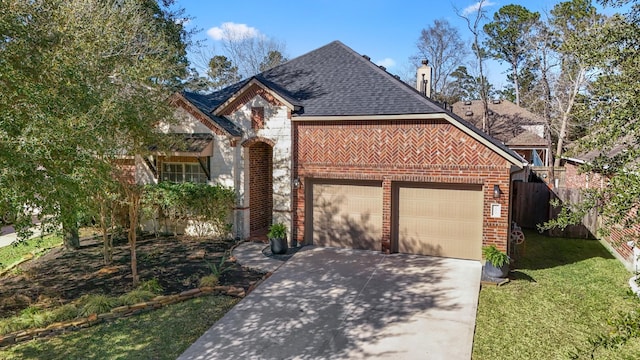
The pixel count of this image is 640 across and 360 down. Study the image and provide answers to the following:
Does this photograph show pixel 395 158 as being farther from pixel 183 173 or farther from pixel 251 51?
pixel 251 51

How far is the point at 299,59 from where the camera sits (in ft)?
53.0

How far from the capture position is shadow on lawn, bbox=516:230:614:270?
11562 millimetres

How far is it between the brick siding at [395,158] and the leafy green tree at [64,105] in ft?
15.1

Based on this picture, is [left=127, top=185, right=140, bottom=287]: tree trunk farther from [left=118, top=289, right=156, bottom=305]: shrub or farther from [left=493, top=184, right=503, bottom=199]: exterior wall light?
[left=493, top=184, right=503, bottom=199]: exterior wall light

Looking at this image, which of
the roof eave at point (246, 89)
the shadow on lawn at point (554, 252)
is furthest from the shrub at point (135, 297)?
the shadow on lawn at point (554, 252)

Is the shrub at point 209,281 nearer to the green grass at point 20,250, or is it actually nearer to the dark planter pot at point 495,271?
the green grass at point 20,250

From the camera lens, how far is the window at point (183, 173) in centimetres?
1464

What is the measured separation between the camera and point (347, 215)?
12781mm

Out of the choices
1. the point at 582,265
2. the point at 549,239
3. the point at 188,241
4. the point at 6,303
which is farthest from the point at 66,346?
the point at 549,239

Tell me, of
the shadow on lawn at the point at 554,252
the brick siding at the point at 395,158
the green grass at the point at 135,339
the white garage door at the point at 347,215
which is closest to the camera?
the green grass at the point at 135,339

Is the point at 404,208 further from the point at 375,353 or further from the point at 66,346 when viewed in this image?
the point at 66,346

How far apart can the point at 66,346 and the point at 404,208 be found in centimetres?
875

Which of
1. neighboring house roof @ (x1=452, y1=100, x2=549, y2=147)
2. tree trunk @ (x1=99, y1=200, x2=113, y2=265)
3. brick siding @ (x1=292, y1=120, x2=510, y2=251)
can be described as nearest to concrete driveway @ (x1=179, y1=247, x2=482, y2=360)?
brick siding @ (x1=292, y1=120, x2=510, y2=251)

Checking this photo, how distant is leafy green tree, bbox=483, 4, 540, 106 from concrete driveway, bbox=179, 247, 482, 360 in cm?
2634
